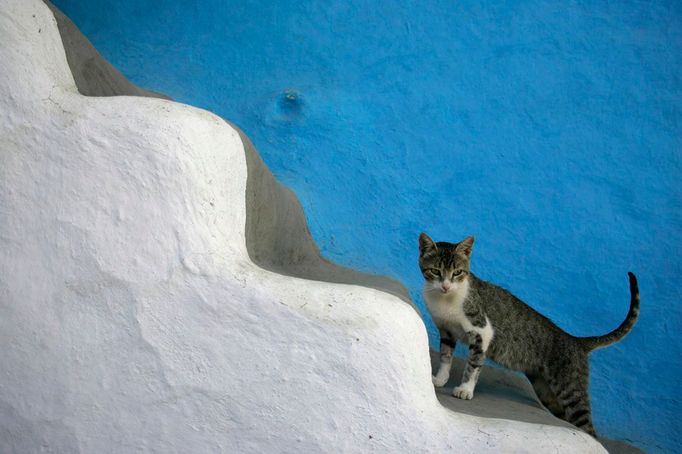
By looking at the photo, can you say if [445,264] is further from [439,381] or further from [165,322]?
[165,322]

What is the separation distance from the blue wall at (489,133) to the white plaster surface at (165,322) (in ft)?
4.47

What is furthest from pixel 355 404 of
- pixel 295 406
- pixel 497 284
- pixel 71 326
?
pixel 497 284

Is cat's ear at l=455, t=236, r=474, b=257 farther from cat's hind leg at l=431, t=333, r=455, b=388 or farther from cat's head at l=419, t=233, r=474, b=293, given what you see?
cat's hind leg at l=431, t=333, r=455, b=388

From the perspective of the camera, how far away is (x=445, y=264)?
9.85 ft

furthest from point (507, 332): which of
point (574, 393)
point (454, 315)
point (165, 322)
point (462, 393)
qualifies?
point (165, 322)

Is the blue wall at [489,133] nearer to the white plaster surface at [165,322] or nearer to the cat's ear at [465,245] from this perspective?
the cat's ear at [465,245]

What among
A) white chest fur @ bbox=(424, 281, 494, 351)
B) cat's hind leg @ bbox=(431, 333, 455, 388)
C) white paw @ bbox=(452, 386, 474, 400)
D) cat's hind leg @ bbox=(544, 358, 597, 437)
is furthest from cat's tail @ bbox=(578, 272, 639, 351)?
white paw @ bbox=(452, 386, 474, 400)

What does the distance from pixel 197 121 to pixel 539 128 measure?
2008 mm

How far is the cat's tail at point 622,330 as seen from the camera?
10.1ft

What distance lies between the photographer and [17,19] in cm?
231

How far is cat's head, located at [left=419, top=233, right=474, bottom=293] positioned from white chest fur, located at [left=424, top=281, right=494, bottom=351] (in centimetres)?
3

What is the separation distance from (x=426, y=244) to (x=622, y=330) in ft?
3.39

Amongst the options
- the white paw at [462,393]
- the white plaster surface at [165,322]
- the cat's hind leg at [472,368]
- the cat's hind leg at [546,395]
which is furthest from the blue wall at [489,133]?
the white plaster surface at [165,322]

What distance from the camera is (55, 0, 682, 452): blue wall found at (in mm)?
3381
